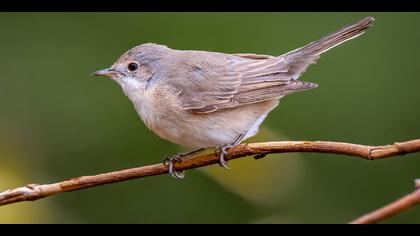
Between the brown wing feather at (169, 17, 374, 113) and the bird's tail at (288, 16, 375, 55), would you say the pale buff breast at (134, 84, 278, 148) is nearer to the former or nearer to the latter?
the brown wing feather at (169, 17, 374, 113)

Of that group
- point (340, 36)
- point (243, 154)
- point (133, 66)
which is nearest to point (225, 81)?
point (133, 66)

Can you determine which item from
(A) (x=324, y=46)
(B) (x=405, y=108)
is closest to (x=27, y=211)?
(A) (x=324, y=46)

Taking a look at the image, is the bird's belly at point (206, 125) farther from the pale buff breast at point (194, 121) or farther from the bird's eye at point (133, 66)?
the bird's eye at point (133, 66)

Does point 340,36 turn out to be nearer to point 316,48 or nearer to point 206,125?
point 316,48

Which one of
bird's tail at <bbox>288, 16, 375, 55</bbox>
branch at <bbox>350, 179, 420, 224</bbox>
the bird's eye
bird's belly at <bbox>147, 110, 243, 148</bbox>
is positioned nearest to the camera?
branch at <bbox>350, 179, 420, 224</bbox>

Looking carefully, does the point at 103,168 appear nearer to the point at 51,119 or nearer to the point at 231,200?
the point at 51,119

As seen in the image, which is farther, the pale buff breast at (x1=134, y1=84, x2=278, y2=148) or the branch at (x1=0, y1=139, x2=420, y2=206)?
the pale buff breast at (x1=134, y1=84, x2=278, y2=148)

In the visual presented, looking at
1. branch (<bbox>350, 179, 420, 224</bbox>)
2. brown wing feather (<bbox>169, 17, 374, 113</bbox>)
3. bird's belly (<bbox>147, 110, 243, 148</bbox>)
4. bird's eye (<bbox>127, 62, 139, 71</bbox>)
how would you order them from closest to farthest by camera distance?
branch (<bbox>350, 179, 420, 224</bbox>), bird's belly (<bbox>147, 110, 243, 148</bbox>), brown wing feather (<bbox>169, 17, 374, 113</bbox>), bird's eye (<bbox>127, 62, 139, 71</bbox>)

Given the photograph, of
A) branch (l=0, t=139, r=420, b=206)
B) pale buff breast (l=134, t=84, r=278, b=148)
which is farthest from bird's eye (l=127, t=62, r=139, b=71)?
branch (l=0, t=139, r=420, b=206)
